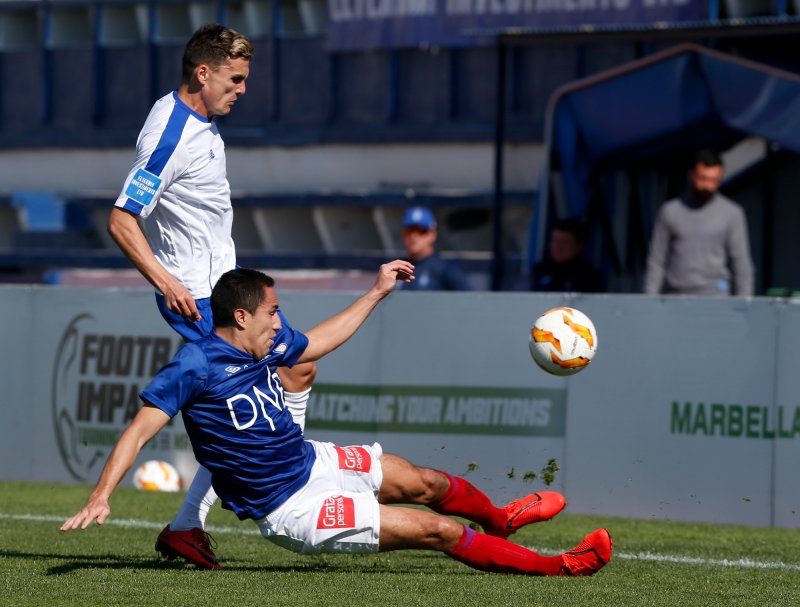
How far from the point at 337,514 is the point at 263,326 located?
0.81 meters

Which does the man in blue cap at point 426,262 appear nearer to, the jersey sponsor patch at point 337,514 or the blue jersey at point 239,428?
the blue jersey at point 239,428

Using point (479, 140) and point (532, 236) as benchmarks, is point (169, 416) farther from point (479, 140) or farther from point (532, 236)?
point (479, 140)

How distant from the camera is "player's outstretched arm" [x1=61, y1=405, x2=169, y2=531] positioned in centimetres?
592

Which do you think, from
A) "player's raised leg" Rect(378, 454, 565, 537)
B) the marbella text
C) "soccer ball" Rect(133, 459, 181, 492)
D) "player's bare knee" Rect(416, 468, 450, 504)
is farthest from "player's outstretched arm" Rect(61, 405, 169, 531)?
"soccer ball" Rect(133, 459, 181, 492)

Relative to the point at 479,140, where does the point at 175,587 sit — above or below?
below

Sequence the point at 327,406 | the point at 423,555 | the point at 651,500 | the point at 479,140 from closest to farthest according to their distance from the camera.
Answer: the point at 423,555 → the point at 651,500 → the point at 327,406 → the point at 479,140

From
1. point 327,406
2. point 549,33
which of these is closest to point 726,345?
point 327,406

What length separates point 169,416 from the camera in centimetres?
648

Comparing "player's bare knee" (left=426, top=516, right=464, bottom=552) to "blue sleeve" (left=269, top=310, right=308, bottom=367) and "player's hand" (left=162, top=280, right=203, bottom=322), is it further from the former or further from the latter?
"player's hand" (left=162, top=280, right=203, bottom=322)

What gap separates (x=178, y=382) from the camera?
6531 mm

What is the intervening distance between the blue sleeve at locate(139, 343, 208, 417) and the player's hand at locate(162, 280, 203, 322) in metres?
0.17

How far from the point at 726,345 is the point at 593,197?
190 inches

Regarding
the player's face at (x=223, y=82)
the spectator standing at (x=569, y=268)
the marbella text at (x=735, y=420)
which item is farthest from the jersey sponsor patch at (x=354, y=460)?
the spectator standing at (x=569, y=268)

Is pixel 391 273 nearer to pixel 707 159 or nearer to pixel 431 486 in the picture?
pixel 431 486
